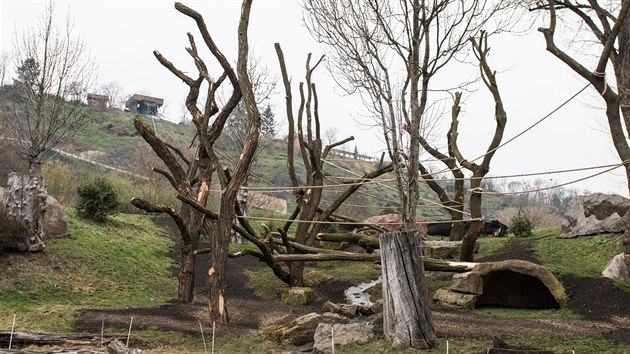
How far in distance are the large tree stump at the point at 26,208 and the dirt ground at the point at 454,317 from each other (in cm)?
361

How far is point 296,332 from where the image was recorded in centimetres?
614

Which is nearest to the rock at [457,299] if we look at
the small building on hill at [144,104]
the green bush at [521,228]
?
→ the green bush at [521,228]

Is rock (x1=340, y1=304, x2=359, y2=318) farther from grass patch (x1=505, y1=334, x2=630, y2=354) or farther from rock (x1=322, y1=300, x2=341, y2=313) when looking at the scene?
grass patch (x1=505, y1=334, x2=630, y2=354)

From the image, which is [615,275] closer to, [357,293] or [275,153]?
[357,293]

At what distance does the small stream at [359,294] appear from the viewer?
9727 millimetres

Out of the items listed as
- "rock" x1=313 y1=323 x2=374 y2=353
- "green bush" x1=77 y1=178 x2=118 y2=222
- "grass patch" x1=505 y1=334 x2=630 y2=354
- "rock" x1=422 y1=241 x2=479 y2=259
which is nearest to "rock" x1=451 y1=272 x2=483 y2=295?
"grass patch" x1=505 y1=334 x2=630 y2=354

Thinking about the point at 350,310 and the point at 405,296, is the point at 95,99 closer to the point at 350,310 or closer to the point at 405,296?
the point at 350,310

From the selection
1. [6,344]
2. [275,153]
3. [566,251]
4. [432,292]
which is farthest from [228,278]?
[275,153]

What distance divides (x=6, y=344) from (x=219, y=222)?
292cm

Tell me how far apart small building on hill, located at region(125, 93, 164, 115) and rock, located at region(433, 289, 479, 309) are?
5860 cm

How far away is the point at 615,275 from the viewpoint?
9945 mm

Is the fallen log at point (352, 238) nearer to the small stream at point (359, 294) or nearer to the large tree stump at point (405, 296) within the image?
the small stream at point (359, 294)

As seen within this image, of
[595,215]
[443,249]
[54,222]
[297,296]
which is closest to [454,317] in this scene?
[297,296]

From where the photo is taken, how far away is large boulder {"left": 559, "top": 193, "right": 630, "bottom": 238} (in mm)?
14391
